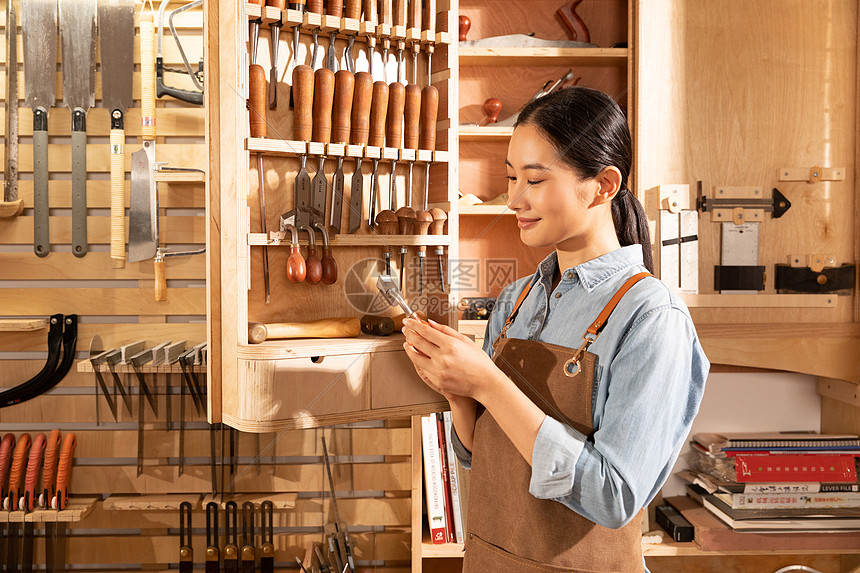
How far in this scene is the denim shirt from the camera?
2.80ft

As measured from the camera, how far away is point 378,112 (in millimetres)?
1424

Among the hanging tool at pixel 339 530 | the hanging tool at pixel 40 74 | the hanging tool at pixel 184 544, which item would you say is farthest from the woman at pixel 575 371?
the hanging tool at pixel 40 74

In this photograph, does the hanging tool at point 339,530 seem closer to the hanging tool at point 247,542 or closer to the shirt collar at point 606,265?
the hanging tool at point 247,542

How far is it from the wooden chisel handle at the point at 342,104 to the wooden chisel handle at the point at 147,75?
92 centimetres

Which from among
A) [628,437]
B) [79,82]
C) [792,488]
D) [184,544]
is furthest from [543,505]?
[79,82]

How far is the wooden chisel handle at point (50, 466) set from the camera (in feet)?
6.57

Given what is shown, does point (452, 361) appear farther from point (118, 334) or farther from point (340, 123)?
point (118, 334)

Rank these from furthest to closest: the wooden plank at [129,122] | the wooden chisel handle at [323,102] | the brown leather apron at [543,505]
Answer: the wooden plank at [129,122] < the wooden chisel handle at [323,102] < the brown leather apron at [543,505]

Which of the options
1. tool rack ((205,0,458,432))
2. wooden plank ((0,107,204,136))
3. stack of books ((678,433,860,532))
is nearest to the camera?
tool rack ((205,0,458,432))

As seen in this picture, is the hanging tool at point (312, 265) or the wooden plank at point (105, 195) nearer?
the hanging tool at point (312, 265)

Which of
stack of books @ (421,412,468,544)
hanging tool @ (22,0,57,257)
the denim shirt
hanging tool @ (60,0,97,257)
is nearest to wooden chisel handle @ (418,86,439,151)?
the denim shirt

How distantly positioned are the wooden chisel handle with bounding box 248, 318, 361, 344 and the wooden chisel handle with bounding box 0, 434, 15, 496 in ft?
4.13

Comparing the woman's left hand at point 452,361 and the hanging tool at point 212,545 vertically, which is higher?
the woman's left hand at point 452,361

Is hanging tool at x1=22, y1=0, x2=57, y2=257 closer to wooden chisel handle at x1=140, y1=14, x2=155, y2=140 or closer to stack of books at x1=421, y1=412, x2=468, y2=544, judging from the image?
wooden chisel handle at x1=140, y1=14, x2=155, y2=140
